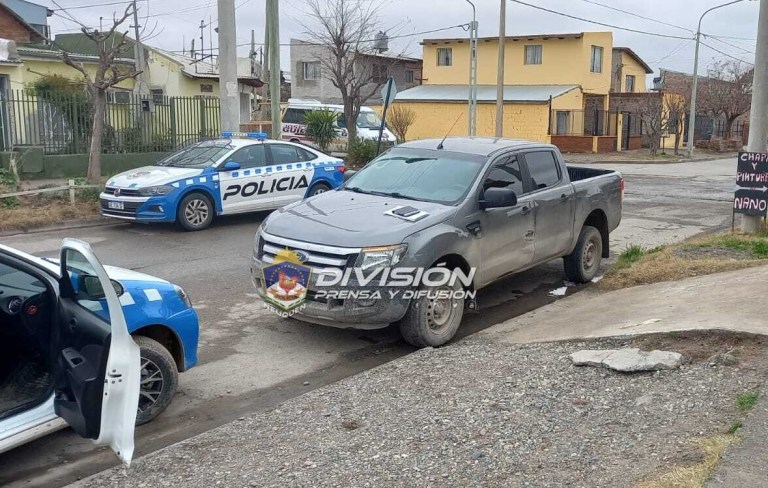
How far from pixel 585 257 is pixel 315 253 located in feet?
13.4

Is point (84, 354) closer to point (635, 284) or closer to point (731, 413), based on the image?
point (731, 413)

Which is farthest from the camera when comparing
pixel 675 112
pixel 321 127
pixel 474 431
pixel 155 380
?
pixel 675 112

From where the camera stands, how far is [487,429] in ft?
14.6

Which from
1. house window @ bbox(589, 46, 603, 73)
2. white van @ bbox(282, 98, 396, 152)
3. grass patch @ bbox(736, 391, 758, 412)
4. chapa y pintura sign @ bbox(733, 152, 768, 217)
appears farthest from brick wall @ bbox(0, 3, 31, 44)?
house window @ bbox(589, 46, 603, 73)

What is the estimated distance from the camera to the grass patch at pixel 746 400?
14.6ft

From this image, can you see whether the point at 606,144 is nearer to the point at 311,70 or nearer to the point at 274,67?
the point at 311,70

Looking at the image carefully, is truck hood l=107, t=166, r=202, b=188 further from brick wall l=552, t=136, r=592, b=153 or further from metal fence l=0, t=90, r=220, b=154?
brick wall l=552, t=136, r=592, b=153

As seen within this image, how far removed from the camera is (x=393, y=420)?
469cm

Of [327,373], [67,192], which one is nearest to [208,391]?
[327,373]

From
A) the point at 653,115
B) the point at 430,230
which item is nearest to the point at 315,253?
the point at 430,230

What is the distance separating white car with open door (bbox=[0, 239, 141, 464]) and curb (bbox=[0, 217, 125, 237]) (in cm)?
840

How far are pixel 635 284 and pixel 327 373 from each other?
166 inches

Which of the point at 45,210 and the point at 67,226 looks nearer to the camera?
the point at 67,226

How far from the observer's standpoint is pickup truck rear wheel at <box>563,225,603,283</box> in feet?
→ 29.6
